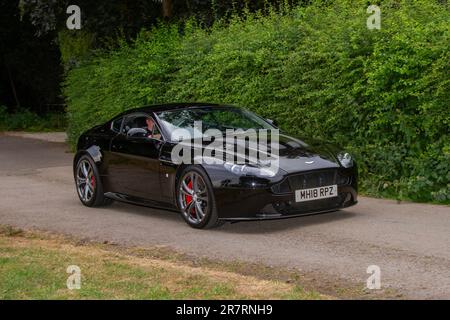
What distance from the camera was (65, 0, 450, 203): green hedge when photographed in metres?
11.1

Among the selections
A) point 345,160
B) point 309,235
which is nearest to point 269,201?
point 309,235

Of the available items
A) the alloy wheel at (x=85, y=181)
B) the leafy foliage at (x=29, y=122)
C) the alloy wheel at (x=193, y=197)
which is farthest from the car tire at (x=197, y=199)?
the leafy foliage at (x=29, y=122)

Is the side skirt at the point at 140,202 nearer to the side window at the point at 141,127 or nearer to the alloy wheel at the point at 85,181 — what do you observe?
the alloy wheel at the point at 85,181

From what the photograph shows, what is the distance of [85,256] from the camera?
26.8 feet

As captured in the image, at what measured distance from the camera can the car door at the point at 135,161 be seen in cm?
1040

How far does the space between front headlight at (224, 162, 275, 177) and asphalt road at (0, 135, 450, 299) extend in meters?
0.70

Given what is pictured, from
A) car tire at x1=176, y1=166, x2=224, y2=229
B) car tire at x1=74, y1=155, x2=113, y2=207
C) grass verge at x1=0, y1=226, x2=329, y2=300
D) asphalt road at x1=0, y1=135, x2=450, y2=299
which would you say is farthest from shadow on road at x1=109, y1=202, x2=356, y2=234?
grass verge at x1=0, y1=226, x2=329, y2=300

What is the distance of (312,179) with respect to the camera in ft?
30.9

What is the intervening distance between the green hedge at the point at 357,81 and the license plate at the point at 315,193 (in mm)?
2069

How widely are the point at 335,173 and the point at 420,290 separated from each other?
3154 mm

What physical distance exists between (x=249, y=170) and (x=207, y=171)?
53cm

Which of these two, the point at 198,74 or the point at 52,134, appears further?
the point at 52,134

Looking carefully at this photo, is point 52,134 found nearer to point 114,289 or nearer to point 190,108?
point 190,108

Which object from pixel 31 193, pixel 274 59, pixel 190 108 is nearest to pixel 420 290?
pixel 190 108
